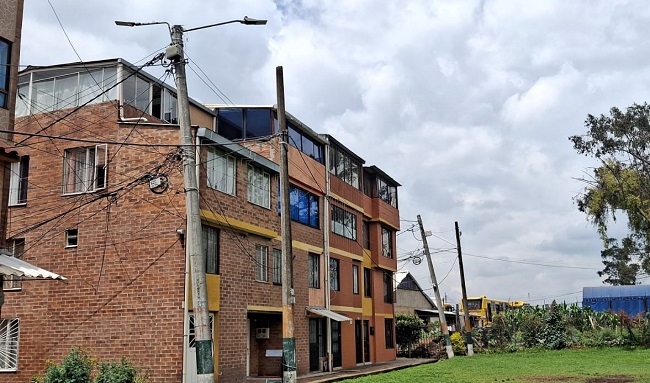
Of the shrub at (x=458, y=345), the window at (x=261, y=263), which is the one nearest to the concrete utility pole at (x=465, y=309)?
the shrub at (x=458, y=345)

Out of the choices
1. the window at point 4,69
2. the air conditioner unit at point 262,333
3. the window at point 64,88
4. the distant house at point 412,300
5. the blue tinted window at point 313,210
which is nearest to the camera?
the window at point 4,69

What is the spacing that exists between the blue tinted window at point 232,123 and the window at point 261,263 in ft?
16.6

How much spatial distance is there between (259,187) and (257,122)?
3.83m

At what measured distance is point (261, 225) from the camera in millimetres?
23422

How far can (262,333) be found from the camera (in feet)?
82.5

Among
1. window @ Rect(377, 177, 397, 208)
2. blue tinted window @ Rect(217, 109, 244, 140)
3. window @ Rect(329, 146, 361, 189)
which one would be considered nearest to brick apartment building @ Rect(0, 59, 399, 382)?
blue tinted window @ Rect(217, 109, 244, 140)

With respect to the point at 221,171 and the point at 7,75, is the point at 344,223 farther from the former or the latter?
the point at 7,75

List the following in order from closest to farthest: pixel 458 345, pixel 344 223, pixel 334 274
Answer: pixel 334 274 → pixel 344 223 → pixel 458 345

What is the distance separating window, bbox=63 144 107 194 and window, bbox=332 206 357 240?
1352 centimetres

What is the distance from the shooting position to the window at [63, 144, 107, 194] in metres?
20.6

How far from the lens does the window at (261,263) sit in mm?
23328

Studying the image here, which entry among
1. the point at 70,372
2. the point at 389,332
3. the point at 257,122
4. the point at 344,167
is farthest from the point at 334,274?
the point at 70,372

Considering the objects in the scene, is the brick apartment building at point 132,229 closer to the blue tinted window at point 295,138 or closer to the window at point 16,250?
the window at point 16,250

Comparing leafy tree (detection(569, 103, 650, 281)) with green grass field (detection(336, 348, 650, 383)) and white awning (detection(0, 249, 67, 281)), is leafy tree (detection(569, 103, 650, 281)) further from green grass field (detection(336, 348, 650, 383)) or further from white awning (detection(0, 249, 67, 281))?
white awning (detection(0, 249, 67, 281))
